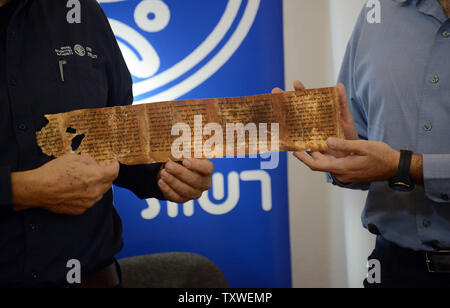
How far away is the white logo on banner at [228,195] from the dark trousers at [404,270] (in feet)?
2.66

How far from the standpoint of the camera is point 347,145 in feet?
3.14

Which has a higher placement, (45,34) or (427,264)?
(45,34)

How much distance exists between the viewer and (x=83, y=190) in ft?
2.98

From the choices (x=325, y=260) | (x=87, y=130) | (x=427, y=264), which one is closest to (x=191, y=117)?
(x=87, y=130)

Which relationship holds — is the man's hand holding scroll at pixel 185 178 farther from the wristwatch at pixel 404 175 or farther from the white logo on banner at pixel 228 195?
the white logo on banner at pixel 228 195

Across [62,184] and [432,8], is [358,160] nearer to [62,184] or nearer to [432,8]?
[432,8]

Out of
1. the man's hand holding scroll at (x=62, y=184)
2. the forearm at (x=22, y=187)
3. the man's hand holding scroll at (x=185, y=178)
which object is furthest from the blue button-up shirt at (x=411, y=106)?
the forearm at (x=22, y=187)

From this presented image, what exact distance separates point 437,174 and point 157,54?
1.52 metres

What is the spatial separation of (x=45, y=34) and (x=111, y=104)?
301 millimetres

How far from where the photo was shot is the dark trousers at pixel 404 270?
108 centimetres

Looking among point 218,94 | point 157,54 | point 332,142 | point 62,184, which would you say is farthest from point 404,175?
point 157,54

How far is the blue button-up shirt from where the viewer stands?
3.61 ft

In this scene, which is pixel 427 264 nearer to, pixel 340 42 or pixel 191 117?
pixel 191 117

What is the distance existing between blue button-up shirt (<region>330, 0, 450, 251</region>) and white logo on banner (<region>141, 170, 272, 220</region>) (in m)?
0.74
